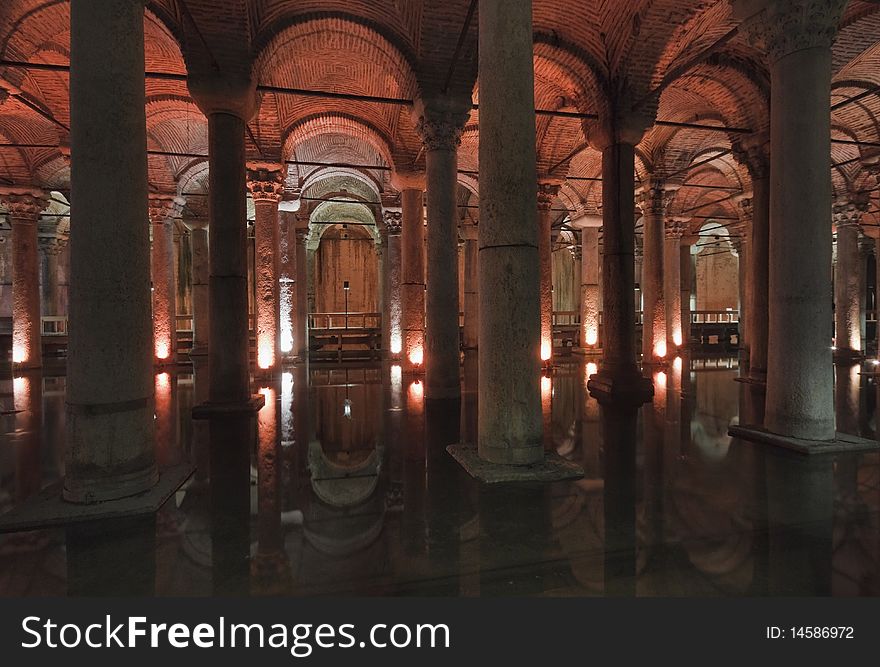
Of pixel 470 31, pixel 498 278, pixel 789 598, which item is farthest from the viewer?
pixel 470 31

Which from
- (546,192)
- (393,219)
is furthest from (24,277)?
(546,192)

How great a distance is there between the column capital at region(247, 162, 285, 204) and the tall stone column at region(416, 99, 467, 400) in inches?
187

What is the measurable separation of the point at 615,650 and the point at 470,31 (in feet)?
27.9

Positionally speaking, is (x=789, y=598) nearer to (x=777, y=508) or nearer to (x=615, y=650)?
(x=615, y=650)

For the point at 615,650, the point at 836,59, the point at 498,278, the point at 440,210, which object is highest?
the point at 836,59

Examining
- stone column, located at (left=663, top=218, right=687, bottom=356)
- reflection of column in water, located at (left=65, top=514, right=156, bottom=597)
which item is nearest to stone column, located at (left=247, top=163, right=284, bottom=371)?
reflection of column in water, located at (left=65, top=514, right=156, bottom=597)

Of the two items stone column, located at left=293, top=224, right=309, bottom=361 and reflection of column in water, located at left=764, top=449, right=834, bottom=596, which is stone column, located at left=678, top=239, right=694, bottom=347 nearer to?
stone column, located at left=293, top=224, right=309, bottom=361

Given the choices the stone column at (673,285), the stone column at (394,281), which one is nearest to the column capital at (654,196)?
the stone column at (673,285)

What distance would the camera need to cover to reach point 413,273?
11875mm

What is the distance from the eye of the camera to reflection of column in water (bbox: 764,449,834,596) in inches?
107

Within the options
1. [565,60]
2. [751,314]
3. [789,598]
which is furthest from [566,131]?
[789,598]

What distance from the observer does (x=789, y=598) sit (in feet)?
8.31

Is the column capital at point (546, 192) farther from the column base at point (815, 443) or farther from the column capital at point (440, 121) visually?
the column base at point (815, 443)

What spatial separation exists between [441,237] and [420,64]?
2978mm
